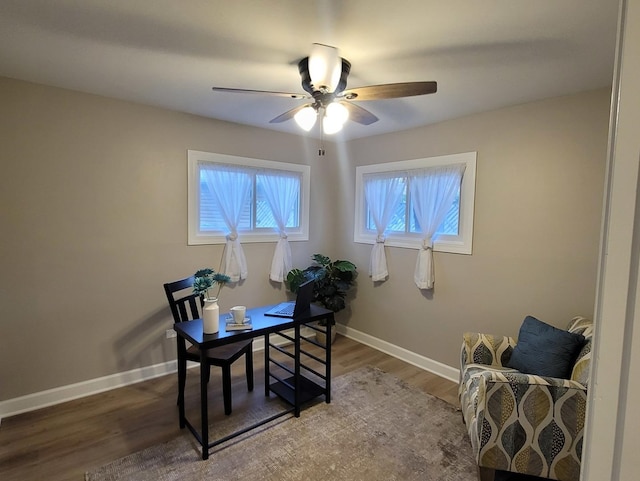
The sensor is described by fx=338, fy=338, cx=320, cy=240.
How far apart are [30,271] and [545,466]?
3596mm

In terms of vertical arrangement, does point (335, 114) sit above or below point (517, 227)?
above

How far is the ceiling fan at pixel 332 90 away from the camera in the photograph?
1.77m

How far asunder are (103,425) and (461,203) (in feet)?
11.2

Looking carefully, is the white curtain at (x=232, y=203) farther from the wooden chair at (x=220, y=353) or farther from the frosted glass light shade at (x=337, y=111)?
the frosted glass light shade at (x=337, y=111)

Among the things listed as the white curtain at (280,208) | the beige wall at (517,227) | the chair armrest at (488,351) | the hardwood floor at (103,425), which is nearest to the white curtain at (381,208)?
the beige wall at (517,227)

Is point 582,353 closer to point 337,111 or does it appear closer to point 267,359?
point 337,111

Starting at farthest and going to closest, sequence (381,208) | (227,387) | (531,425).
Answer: (381,208), (227,387), (531,425)

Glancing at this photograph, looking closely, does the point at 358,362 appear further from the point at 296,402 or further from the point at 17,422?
the point at 17,422

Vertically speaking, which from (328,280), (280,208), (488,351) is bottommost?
(488,351)

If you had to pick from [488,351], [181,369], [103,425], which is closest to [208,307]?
[181,369]

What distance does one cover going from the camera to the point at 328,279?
397 cm

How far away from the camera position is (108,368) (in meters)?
2.92

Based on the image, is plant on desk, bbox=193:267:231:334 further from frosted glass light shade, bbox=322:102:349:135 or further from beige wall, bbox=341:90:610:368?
beige wall, bbox=341:90:610:368

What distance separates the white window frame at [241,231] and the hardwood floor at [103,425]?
4.38 feet
